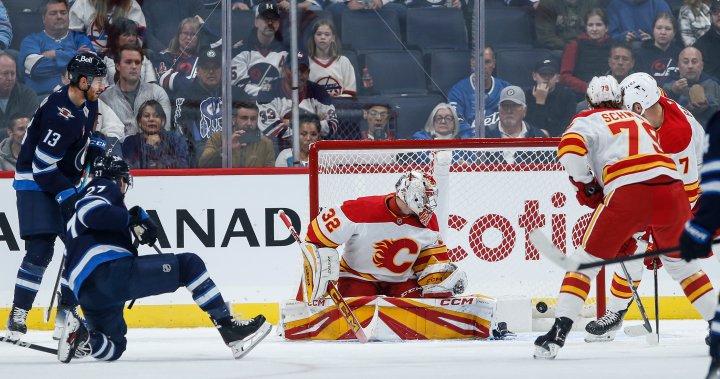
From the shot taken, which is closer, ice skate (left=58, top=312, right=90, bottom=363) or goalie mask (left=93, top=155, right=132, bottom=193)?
ice skate (left=58, top=312, right=90, bottom=363)

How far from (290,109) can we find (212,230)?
75 centimetres

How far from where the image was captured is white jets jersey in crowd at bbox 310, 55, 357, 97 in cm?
677

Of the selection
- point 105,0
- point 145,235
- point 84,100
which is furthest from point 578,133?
point 105,0

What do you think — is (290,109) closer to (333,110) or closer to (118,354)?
(333,110)

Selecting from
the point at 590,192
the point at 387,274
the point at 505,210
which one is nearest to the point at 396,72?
the point at 505,210

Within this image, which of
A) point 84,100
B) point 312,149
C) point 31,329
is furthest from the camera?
point 31,329

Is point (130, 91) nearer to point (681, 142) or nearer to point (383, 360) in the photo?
point (383, 360)

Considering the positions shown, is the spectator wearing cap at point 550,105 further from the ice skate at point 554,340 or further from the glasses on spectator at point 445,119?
the ice skate at point 554,340

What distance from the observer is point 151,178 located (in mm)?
6438

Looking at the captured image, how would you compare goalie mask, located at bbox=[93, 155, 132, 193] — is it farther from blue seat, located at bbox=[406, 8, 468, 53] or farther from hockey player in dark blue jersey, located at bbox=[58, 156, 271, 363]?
blue seat, located at bbox=[406, 8, 468, 53]

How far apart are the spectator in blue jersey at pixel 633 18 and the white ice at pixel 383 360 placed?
1815mm

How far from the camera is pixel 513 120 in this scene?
265 inches

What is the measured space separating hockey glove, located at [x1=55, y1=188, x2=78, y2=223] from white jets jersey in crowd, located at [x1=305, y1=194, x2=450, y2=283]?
102cm

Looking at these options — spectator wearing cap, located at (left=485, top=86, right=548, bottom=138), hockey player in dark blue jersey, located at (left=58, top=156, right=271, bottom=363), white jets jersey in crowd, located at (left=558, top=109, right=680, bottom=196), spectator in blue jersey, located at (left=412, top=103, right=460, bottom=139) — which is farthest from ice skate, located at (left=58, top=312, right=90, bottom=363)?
spectator wearing cap, located at (left=485, top=86, right=548, bottom=138)
